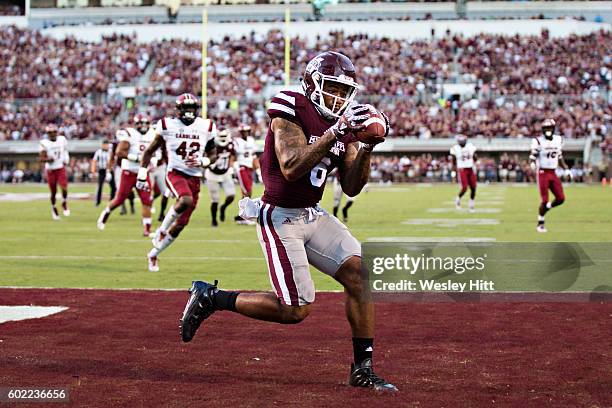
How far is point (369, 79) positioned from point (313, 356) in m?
41.3

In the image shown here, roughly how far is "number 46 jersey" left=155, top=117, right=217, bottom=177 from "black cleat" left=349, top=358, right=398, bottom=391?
677 centimetres

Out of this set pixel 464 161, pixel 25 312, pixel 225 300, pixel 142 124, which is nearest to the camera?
pixel 225 300

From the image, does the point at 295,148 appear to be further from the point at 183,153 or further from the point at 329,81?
the point at 183,153

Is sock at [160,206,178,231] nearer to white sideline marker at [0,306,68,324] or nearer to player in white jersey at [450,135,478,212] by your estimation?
white sideline marker at [0,306,68,324]

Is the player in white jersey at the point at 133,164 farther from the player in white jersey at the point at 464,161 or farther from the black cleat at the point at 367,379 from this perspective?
the black cleat at the point at 367,379

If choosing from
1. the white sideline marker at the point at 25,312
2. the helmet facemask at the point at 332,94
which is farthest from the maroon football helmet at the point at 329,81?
the white sideline marker at the point at 25,312

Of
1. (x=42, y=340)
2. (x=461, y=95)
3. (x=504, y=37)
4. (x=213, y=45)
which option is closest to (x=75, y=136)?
(x=213, y=45)

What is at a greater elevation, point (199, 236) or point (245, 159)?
point (245, 159)

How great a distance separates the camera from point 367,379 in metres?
5.51

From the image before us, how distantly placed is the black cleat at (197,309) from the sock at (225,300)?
0.05 meters

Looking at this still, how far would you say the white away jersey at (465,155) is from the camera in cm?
2427

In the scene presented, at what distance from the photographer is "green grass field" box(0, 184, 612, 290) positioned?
1106 centimetres

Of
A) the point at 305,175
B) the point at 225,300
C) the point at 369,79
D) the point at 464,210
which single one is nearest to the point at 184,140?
the point at 225,300

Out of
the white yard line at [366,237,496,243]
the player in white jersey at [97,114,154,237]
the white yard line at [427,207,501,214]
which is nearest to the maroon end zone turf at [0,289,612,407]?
the white yard line at [366,237,496,243]
